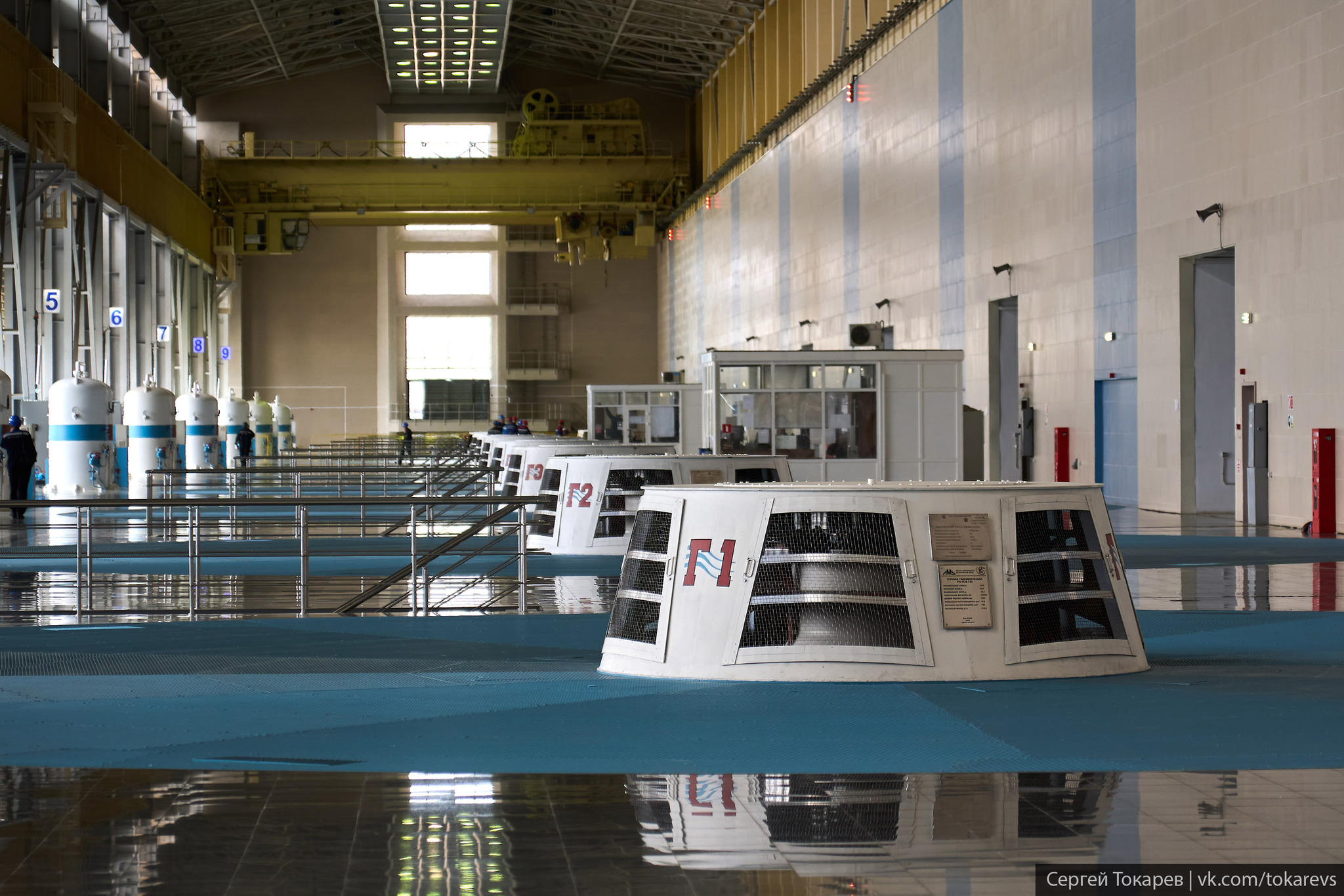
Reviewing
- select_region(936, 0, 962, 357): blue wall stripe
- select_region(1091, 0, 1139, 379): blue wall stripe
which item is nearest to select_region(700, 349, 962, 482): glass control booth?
select_region(1091, 0, 1139, 379): blue wall stripe

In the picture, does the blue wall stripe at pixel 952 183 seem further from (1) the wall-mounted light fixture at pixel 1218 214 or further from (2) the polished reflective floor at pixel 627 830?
(2) the polished reflective floor at pixel 627 830

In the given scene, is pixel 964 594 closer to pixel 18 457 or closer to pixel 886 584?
pixel 886 584

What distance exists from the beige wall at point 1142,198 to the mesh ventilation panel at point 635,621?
1310 centimetres

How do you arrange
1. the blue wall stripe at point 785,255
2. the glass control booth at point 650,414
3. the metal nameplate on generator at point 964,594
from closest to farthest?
the metal nameplate on generator at point 964,594 → the glass control booth at point 650,414 → the blue wall stripe at point 785,255

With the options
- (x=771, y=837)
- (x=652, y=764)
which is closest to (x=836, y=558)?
(x=652, y=764)

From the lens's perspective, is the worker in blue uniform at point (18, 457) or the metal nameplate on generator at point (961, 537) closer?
the metal nameplate on generator at point (961, 537)

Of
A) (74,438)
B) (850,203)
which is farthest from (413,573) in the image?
(850,203)

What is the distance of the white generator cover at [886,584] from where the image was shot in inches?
336

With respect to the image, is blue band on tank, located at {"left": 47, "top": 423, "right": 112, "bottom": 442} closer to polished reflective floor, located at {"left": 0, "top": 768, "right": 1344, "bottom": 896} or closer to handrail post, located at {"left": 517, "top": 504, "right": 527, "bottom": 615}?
handrail post, located at {"left": 517, "top": 504, "right": 527, "bottom": 615}

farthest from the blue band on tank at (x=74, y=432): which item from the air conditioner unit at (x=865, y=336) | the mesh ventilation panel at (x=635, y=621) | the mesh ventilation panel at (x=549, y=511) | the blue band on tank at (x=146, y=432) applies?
the mesh ventilation panel at (x=635, y=621)

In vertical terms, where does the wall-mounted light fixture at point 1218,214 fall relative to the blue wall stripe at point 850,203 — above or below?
below

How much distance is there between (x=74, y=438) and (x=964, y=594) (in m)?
28.2

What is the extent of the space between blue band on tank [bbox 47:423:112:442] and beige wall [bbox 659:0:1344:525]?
62.0 feet

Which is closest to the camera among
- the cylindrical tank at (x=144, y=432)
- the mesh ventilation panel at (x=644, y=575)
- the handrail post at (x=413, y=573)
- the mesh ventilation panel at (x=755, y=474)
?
the mesh ventilation panel at (x=644, y=575)
